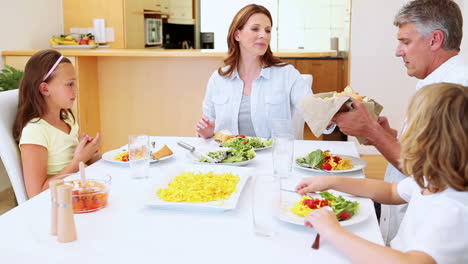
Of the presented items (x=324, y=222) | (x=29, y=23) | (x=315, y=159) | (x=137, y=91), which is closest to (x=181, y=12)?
(x=29, y=23)

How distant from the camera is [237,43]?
2809mm

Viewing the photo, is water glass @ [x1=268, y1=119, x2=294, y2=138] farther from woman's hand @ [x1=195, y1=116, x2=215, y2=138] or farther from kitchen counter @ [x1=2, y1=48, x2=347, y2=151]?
kitchen counter @ [x1=2, y1=48, x2=347, y2=151]

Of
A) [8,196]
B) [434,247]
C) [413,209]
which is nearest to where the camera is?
[434,247]

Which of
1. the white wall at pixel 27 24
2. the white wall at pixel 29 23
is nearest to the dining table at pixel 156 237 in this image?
the white wall at pixel 27 24

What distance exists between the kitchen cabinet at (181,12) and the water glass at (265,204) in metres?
6.35

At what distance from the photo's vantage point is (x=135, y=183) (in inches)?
62.9

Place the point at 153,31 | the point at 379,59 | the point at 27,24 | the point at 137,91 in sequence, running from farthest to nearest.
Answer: the point at 153,31, the point at 379,59, the point at 27,24, the point at 137,91

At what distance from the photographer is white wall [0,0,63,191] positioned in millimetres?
4086

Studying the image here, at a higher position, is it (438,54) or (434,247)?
Result: (438,54)

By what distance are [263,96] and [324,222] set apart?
5.39ft

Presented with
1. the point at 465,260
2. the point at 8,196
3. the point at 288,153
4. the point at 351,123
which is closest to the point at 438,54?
the point at 351,123

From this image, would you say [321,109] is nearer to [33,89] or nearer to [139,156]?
[139,156]

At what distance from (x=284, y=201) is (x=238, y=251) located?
33 cm

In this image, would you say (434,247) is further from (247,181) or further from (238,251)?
(247,181)
